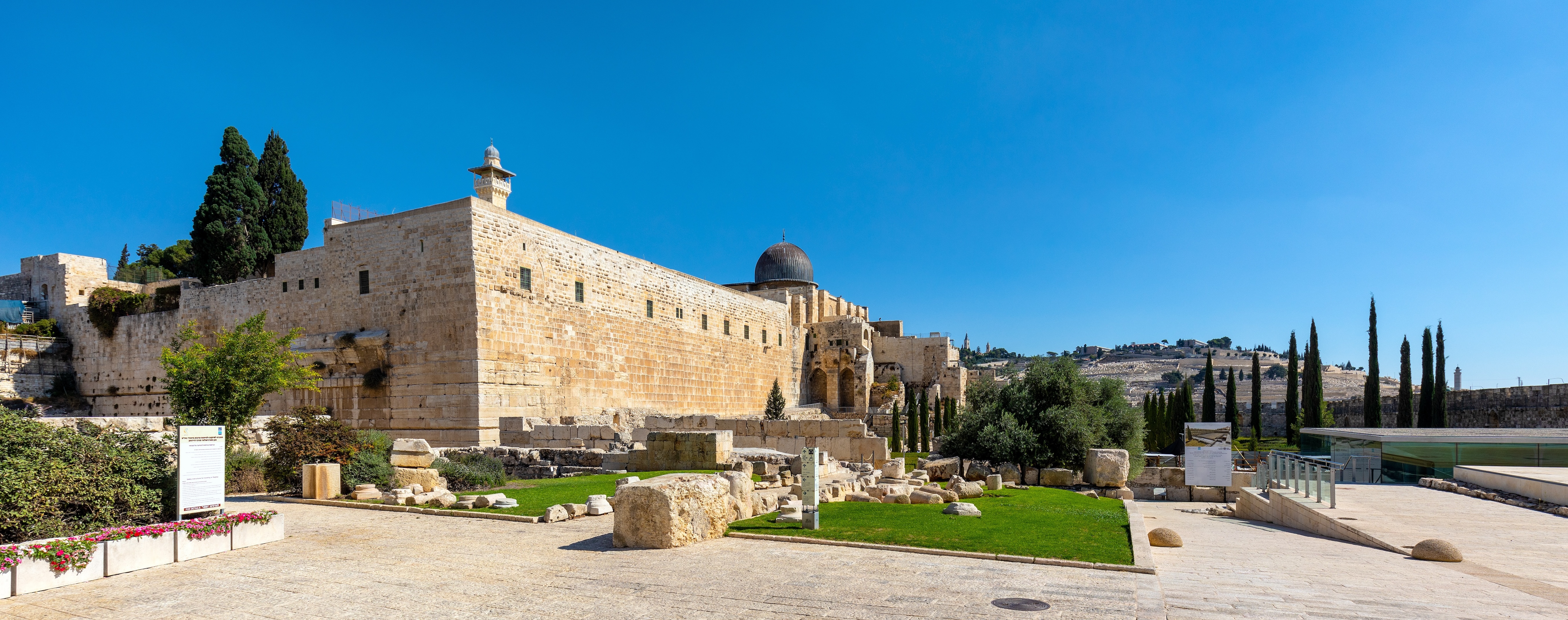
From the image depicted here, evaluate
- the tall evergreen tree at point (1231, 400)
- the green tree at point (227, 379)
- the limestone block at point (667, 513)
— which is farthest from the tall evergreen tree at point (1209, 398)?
the green tree at point (227, 379)

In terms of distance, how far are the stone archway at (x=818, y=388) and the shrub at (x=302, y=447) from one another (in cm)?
2965

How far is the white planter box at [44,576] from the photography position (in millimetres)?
6266

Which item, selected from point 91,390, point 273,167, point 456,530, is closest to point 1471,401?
point 456,530

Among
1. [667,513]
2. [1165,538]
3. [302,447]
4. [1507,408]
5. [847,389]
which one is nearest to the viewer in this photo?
[667,513]

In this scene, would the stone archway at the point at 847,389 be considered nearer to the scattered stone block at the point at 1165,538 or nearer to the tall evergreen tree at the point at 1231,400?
the tall evergreen tree at the point at 1231,400

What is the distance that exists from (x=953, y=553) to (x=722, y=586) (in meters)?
2.29

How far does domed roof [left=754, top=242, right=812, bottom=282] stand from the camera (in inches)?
1854

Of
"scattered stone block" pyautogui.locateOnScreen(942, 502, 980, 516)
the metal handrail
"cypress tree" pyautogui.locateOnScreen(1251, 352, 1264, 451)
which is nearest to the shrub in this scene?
"scattered stone block" pyautogui.locateOnScreen(942, 502, 980, 516)

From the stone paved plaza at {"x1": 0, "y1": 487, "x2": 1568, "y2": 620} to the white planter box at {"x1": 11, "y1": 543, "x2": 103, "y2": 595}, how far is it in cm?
9

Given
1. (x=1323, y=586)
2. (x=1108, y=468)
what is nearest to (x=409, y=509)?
(x=1323, y=586)

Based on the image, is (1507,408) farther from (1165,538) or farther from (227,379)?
(227,379)

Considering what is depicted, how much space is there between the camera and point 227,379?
16.1 meters

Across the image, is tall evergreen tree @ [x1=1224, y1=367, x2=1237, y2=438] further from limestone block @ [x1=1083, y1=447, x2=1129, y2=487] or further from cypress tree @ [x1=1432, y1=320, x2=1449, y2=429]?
limestone block @ [x1=1083, y1=447, x2=1129, y2=487]

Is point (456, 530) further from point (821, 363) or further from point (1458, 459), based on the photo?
point (821, 363)
